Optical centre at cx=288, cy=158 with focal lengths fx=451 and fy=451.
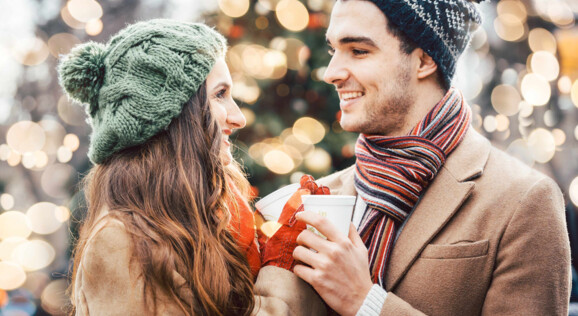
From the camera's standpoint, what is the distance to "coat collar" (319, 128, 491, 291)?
1847mm

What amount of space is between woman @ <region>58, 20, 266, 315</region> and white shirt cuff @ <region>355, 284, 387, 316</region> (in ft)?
1.35

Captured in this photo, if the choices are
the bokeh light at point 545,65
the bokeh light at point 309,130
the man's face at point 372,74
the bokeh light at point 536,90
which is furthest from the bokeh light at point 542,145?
the man's face at point 372,74

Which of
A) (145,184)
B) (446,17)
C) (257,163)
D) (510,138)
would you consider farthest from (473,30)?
(510,138)

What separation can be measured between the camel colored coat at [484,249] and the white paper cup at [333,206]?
0.36 meters

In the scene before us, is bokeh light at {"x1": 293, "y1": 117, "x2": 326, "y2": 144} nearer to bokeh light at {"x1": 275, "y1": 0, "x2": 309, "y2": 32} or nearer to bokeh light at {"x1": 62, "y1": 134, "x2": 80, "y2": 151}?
bokeh light at {"x1": 275, "y1": 0, "x2": 309, "y2": 32}

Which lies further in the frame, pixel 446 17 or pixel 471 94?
pixel 471 94

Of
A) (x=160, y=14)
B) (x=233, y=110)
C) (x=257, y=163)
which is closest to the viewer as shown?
(x=233, y=110)

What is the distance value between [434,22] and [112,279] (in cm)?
178

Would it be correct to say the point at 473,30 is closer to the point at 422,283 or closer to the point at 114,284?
the point at 422,283

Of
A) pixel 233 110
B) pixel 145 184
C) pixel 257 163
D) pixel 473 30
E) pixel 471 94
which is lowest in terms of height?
pixel 471 94

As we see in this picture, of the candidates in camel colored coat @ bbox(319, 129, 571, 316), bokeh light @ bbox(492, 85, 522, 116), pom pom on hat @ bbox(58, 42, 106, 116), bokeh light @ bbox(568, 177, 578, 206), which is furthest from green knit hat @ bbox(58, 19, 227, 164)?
bokeh light @ bbox(568, 177, 578, 206)

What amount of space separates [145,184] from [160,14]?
350cm

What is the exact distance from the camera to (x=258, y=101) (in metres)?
3.08

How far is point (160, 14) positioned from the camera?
4.76 meters
